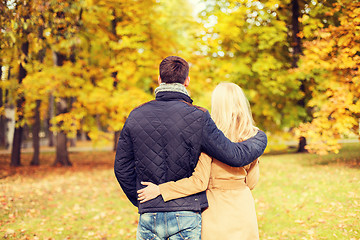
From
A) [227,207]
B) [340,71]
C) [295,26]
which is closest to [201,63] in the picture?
[340,71]

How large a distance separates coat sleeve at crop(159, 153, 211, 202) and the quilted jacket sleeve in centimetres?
30

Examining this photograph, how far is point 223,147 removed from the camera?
2.35 metres

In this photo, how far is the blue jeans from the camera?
7.57 feet

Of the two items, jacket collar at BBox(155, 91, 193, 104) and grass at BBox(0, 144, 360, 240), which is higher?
jacket collar at BBox(155, 91, 193, 104)

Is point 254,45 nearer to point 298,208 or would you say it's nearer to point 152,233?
point 298,208

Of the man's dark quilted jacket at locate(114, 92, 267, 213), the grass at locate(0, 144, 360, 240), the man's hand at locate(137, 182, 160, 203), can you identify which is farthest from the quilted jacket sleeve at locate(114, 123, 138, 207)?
the grass at locate(0, 144, 360, 240)

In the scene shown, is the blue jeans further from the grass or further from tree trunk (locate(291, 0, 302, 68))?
tree trunk (locate(291, 0, 302, 68))

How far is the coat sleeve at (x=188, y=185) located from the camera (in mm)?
2303

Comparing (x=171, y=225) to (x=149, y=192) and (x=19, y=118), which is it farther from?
(x=19, y=118)

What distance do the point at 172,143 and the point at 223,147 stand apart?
14.0 inches

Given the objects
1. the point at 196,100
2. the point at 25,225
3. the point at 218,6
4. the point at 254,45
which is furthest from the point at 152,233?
the point at 254,45

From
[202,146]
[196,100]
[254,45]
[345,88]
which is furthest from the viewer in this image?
[254,45]

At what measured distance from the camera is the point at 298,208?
7207 mm

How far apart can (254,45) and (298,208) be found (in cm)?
1079
